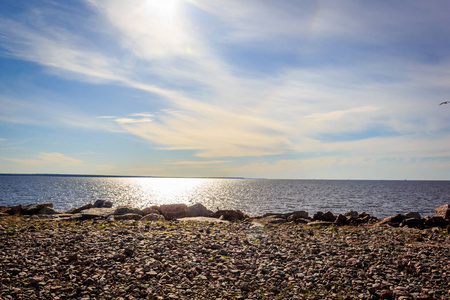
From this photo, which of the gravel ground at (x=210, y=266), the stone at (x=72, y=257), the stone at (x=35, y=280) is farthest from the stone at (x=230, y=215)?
the stone at (x=35, y=280)

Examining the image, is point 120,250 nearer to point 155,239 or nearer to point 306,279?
point 155,239

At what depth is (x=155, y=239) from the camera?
46.7ft

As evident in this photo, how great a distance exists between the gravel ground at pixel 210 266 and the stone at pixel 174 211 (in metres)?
9.41

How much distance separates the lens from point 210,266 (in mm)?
11094

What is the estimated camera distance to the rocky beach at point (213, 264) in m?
9.20

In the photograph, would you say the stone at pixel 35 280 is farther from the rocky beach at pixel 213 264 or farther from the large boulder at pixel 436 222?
the large boulder at pixel 436 222

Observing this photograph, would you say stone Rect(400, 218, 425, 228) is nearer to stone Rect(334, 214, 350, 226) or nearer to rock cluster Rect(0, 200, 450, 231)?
rock cluster Rect(0, 200, 450, 231)

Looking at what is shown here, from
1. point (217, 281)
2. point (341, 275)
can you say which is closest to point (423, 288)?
point (341, 275)

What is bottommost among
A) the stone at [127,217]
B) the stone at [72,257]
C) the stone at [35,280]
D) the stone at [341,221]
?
the stone at [341,221]

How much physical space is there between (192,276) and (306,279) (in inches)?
161

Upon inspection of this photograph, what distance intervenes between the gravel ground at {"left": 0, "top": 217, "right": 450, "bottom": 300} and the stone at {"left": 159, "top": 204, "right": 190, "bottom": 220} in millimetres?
9410

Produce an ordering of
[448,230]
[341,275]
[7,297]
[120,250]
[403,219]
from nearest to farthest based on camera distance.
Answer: [7,297] < [341,275] < [120,250] < [448,230] < [403,219]

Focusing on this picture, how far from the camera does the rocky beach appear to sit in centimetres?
920

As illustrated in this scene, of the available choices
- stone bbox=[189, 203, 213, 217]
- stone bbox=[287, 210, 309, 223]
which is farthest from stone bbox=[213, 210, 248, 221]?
stone bbox=[287, 210, 309, 223]
